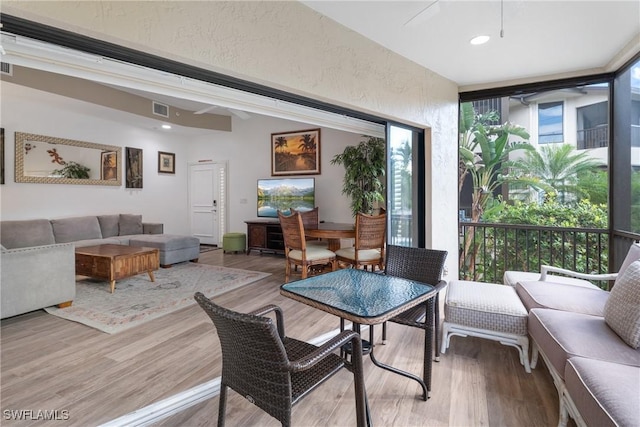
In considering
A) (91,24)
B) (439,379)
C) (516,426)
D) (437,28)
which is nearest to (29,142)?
(91,24)

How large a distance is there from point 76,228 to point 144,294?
259 centimetres

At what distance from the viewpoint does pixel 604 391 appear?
1.19m

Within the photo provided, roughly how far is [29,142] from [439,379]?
677cm

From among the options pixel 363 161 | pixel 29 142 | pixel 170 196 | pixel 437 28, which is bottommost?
pixel 170 196

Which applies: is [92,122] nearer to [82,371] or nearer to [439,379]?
[82,371]

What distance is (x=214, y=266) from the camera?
17.2 feet

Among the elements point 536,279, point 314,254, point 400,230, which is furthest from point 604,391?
point 314,254

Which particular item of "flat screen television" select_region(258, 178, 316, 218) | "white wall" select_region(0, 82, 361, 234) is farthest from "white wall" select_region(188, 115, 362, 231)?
"flat screen television" select_region(258, 178, 316, 218)

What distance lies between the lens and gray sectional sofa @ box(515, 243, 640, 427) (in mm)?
1165

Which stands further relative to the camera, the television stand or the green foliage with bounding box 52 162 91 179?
the television stand

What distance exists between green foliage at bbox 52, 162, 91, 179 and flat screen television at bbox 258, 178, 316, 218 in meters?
3.26

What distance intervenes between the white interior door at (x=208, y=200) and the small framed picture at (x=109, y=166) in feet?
5.78

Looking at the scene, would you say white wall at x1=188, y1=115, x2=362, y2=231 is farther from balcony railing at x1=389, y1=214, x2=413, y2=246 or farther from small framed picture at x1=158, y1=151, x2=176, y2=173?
balcony railing at x1=389, y1=214, x2=413, y2=246

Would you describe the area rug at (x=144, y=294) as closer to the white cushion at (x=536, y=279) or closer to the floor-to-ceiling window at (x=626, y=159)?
the white cushion at (x=536, y=279)
